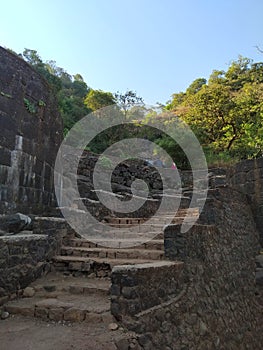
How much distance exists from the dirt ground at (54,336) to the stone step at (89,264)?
3.90ft

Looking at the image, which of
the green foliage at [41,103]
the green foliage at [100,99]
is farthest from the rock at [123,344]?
the green foliage at [100,99]

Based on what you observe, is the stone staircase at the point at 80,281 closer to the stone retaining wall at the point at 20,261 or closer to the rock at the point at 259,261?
the stone retaining wall at the point at 20,261

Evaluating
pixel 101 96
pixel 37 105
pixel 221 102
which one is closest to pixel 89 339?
pixel 37 105

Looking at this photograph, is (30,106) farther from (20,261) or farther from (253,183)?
(253,183)

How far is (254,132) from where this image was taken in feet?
40.7

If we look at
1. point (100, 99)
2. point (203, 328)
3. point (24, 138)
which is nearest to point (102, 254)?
point (203, 328)

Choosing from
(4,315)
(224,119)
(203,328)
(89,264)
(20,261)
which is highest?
(224,119)

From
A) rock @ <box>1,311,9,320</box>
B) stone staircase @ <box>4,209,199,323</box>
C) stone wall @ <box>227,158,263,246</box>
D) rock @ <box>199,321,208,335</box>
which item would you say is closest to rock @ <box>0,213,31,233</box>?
stone staircase @ <box>4,209,199,323</box>

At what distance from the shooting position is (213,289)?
4695 mm

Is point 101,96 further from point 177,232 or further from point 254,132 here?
point 177,232

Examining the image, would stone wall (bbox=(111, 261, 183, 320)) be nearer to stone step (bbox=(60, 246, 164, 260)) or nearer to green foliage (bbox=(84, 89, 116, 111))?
stone step (bbox=(60, 246, 164, 260))

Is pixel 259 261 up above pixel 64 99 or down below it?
below

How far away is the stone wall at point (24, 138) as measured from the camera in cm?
517

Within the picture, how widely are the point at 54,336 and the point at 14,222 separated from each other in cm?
278
